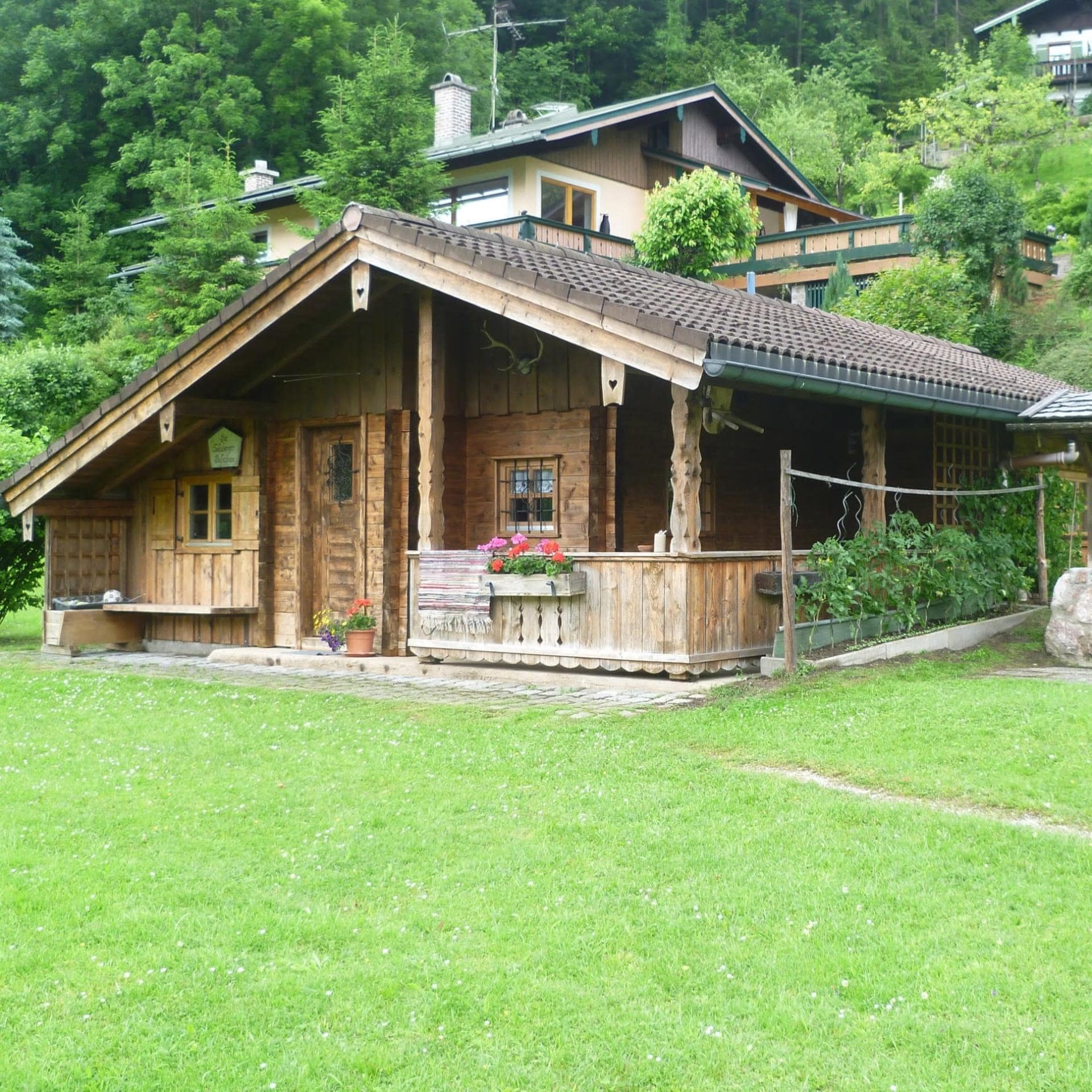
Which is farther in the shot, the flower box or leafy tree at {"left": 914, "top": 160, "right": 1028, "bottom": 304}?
leafy tree at {"left": 914, "top": 160, "right": 1028, "bottom": 304}

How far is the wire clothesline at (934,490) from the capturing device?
11.8 metres

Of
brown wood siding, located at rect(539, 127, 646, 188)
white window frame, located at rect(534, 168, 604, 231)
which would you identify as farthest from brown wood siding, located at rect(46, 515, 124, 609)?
brown wood siding, located at rect(539, 127, 646, 188)

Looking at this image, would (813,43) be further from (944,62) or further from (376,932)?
(376,932)

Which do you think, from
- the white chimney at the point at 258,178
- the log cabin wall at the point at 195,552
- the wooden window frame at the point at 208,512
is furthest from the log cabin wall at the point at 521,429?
the white chimney at the point at 258,178

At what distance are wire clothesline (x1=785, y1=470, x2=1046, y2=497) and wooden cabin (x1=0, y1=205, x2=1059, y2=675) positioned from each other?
0.25 m

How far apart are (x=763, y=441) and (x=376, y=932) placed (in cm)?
1090

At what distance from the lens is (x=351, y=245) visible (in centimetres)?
1245

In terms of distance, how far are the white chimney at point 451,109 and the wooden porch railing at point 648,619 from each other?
26.1 meters

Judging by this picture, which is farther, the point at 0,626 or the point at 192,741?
the point at 0,626

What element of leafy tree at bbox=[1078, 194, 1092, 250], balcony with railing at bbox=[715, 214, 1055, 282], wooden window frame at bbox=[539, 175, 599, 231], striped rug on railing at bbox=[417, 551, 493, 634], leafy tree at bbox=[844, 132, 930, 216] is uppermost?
→ leafy tree at bbox=[844, 132, 930, 216]

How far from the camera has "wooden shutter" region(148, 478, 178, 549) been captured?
52.5 feet

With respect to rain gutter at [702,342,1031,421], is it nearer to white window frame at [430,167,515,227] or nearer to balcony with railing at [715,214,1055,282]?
white window frame at [430,167,515,227]

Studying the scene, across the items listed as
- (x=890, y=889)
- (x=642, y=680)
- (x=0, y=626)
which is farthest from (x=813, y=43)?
(x=890, y=889)

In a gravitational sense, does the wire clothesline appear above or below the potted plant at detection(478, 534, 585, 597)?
above
